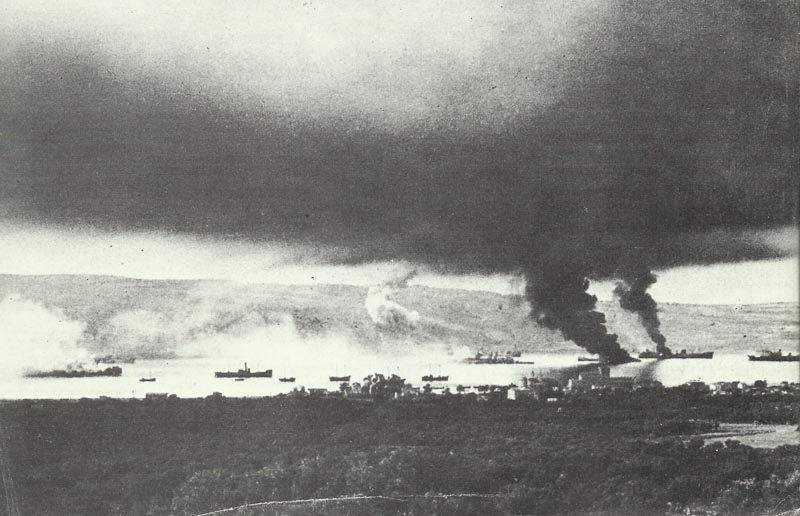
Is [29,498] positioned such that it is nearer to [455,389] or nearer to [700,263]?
[455,389]

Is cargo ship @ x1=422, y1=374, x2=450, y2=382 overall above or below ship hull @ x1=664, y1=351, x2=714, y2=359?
below

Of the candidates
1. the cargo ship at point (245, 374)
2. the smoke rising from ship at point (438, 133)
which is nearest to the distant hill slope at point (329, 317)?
the smoke rising from ship at point (438, 133)

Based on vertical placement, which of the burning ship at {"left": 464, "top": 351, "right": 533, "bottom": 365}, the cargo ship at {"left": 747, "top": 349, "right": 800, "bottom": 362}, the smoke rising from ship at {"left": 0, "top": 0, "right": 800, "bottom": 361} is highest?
the smoke rising from ship at {"left": 0, "top": 0, "right": 800, "bottom": 361}

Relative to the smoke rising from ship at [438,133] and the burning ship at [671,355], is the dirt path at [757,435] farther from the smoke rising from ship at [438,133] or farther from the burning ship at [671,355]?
the smoke rising from ship at [438,133]

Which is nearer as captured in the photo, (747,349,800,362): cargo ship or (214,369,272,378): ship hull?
(214,369,272,378): ship hull

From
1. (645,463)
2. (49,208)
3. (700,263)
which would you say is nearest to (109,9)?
(49,208)

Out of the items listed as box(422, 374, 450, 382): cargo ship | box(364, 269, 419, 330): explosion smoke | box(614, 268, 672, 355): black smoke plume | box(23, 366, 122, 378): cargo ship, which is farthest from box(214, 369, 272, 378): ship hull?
box(614, 268, 672, 355): black smoke plume

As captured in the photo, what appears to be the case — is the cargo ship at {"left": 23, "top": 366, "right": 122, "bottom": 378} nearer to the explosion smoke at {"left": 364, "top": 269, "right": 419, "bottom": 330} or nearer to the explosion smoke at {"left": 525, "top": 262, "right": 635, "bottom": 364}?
the explosion smoke at {"left": 364, "top": 269, "right": 419, "bottom": 330}
